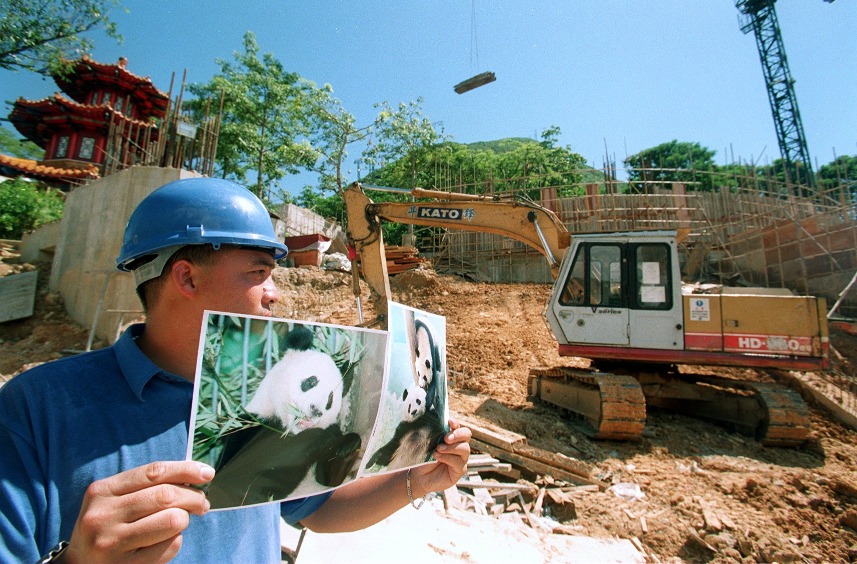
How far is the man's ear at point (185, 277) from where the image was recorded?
1095 mm

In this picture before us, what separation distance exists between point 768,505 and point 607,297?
3248 mm

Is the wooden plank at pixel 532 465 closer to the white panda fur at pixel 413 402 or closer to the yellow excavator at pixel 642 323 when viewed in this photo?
the yellow excavator at pixel 642 323

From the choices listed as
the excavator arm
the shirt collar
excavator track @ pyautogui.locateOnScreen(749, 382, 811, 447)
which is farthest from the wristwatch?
excavator track @ pyautogui.locateOnScreen(749, 382, 811, 447)

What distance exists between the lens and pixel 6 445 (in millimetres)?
861

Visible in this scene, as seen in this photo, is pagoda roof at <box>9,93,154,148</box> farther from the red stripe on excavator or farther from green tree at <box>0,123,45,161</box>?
the red stripe on excavator

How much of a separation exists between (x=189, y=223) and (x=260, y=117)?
25.4 meters

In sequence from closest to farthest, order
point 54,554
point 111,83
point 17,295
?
point 54,554
point 17,295
point 111,83

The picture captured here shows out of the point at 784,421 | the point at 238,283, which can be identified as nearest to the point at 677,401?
the point at 784,421

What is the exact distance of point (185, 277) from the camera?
1102mm

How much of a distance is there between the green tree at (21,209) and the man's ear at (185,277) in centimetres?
1988

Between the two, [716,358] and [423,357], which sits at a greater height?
[423,357]

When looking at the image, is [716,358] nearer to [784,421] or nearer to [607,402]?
[784,421]

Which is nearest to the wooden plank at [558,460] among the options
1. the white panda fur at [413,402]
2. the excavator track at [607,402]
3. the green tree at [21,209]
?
the excavator track at [607,402]

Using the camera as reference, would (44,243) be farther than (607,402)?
Yes
